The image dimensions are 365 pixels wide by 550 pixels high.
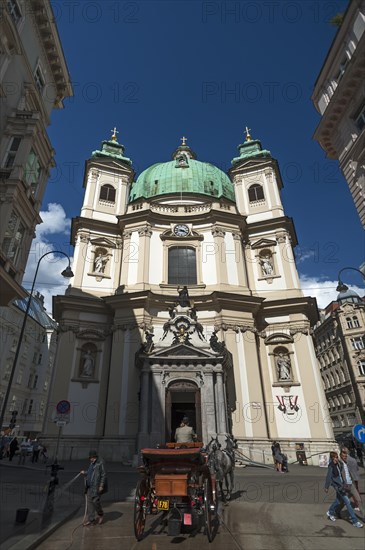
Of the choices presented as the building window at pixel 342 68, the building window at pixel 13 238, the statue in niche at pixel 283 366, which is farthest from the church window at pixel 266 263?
the building window at pixel 13 238

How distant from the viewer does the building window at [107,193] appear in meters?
31.3

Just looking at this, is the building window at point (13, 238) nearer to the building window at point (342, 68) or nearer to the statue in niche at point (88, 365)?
the statue in niche at point (88, 365)

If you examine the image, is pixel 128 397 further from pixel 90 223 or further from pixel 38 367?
pixel 38 367

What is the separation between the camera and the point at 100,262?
1081 inches

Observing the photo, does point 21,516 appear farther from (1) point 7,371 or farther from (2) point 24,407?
(2) point 24,407

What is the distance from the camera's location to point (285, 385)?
72.6ft

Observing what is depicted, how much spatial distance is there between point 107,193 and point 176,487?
28.8 meters

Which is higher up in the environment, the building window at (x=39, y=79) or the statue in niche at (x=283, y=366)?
the building window at (x=39, y=79)

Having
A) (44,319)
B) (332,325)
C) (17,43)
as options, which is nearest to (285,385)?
(17,43)

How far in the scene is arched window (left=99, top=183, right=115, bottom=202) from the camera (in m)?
31.3

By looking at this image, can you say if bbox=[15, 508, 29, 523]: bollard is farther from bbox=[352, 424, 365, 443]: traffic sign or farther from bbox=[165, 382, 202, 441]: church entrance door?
bbox=[165, 382, 202, 441]: church entrance door

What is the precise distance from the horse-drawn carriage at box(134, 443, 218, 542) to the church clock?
23.1 meters

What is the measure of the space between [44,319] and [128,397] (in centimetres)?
4395

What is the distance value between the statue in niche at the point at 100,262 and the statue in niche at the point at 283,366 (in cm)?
1533
